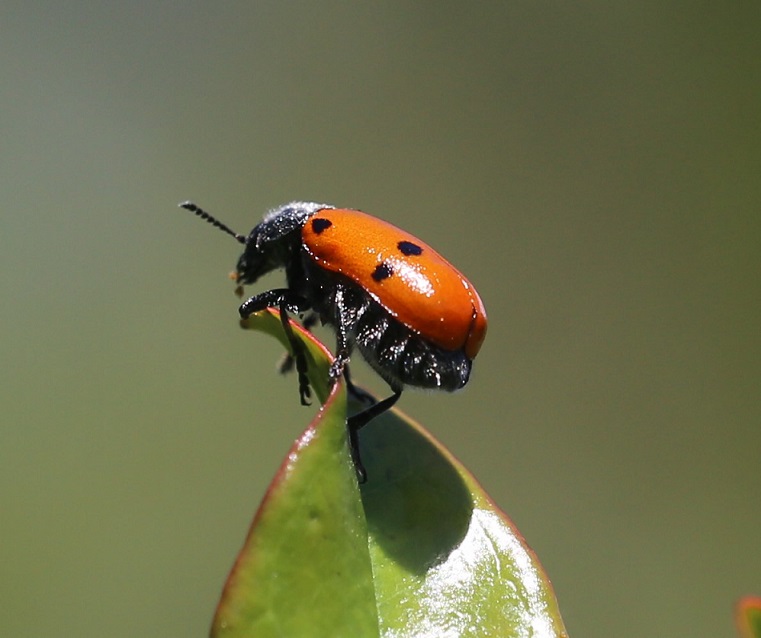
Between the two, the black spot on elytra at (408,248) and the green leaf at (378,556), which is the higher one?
the black spot on elytra at (408,248)

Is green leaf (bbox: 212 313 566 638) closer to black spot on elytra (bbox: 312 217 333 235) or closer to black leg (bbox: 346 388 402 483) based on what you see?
black leg (bbox: 346 388 402 483)

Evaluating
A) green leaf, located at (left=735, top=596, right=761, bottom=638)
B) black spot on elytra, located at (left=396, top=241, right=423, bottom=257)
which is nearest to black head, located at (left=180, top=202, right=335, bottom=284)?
black spot on elytra, located at (left=396, top=241, right=423, bottom=257)

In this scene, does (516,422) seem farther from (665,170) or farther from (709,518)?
(665,170)

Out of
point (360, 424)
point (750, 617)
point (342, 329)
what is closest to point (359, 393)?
point (342, 329)

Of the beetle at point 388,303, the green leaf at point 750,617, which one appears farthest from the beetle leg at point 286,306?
the green leaf at point 750,617

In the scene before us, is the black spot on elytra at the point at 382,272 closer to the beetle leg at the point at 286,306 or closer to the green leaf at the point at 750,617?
the beetle leg at the point at 286,306

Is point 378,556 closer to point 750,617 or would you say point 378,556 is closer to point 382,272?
point 750,617
